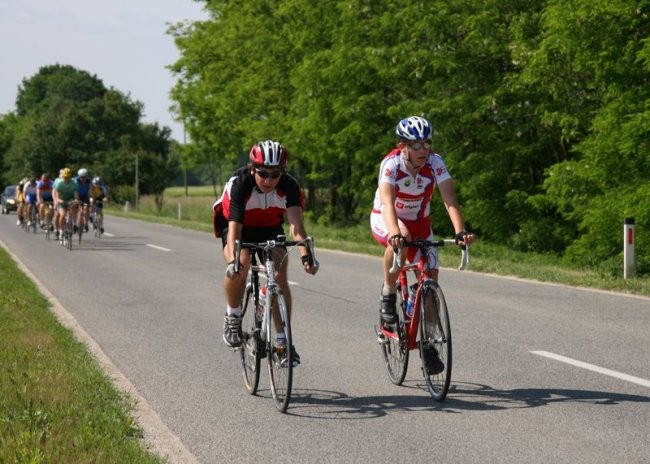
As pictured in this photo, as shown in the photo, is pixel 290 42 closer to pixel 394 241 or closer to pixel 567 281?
pixel 567 281

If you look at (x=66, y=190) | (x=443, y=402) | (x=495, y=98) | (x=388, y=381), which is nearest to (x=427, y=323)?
(x=443, y=402)

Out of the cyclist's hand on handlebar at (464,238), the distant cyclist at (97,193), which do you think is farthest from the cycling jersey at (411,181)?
the distant cyclist at (97,193)

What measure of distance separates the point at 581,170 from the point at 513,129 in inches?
271

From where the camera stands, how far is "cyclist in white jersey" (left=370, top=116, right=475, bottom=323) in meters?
7.02

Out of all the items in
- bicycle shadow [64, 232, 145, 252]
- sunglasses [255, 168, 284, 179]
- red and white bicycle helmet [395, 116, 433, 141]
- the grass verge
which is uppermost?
red and white bicycle helmet [395, 116, 433, 141]

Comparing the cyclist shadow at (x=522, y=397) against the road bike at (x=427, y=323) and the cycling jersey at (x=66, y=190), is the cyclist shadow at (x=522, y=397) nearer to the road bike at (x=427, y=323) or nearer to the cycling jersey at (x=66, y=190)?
the road bike at (x=427, y=323)

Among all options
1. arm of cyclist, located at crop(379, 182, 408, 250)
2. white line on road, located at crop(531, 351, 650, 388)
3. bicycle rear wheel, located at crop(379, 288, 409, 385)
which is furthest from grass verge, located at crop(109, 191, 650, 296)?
arm of cyclist, located at crop(379, 182, 408, 250)

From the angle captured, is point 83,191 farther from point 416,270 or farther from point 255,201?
point 416,270

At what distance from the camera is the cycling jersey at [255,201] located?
6934mm

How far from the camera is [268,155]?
6.73 m

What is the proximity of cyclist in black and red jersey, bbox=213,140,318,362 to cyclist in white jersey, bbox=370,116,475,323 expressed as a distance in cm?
59

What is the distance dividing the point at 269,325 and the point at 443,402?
125 centimetres

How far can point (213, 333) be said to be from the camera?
10.4 m

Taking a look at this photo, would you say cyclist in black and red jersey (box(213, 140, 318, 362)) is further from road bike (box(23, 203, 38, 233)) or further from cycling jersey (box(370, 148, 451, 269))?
road bike (box(23, 203, 38, 233))
